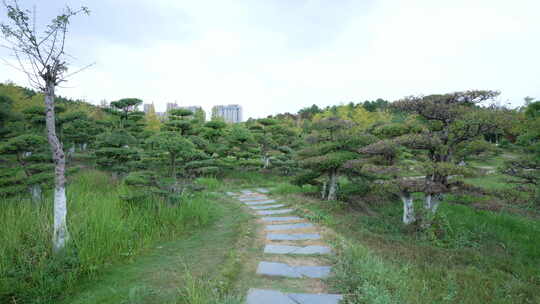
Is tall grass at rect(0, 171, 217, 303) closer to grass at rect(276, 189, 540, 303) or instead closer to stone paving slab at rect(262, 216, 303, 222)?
stone paving slab at rect(262, 216, 303, 222)

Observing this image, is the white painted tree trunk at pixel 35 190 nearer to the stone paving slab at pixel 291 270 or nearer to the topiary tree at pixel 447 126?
the stone paving slab at pixel 291 270

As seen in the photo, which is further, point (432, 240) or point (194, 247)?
point (432, 240)

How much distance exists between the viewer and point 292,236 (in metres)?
3.86

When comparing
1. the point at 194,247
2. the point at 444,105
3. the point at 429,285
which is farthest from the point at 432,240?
the point at 194,247

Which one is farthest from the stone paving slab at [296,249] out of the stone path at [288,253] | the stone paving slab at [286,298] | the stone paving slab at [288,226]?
the stone paving slab at [286,298]

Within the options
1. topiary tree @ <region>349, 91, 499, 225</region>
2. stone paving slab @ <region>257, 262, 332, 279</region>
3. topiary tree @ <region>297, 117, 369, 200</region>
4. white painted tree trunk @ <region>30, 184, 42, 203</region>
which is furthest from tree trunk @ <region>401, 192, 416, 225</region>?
white painted tree trunk @ <region>30, 184, 42, 203</region>

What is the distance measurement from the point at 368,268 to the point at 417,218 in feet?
10.7

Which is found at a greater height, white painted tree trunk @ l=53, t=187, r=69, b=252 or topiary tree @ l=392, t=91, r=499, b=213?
topiary tree @ l=392, t=91, r=499, b=213

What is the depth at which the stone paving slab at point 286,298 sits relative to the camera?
7.09ft

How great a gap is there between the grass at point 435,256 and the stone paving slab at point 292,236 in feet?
1.50

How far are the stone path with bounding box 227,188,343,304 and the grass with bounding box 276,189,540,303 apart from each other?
0.82ft

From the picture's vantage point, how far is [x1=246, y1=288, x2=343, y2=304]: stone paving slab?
2162 millimetres

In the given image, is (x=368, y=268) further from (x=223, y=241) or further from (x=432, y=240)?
(x=432, y=240)

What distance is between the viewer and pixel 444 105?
14.1 feet
